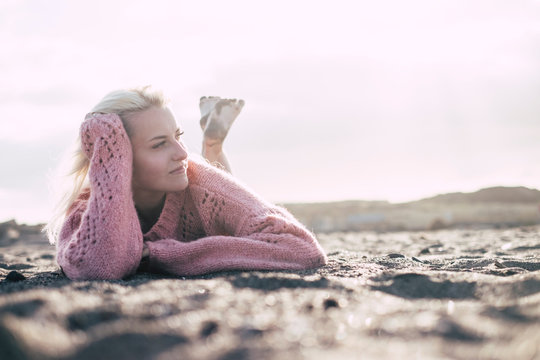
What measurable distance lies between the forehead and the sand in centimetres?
130

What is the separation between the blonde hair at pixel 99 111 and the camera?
10.7 feet

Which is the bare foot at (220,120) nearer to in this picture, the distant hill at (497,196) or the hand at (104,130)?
the hand at (104,130)

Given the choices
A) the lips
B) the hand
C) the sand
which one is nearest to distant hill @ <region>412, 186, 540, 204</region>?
the lips

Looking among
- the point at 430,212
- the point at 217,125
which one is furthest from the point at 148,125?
the point at 430,212

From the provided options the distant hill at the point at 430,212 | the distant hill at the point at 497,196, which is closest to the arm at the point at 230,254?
the distant hill at the point at 430,212

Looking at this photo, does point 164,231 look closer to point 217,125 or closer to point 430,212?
point 217,125

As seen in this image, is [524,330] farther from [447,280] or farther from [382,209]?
[382,209]

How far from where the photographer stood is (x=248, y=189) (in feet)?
11.2

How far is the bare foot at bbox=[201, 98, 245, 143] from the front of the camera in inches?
192

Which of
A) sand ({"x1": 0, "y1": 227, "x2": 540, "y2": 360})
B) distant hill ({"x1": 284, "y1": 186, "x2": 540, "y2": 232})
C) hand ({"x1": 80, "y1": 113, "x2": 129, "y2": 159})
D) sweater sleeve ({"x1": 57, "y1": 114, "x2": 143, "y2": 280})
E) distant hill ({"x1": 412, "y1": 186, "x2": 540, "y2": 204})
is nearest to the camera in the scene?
sand ({"x1": 0, "y1": 227, "x2": 540, "y2": 360})

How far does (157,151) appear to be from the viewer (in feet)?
10.6

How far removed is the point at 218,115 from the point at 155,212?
1.53 metres

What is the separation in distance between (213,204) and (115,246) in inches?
29.2

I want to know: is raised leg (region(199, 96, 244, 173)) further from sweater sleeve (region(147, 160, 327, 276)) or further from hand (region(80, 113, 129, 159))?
hand (region(80, 113, 129, 159))
